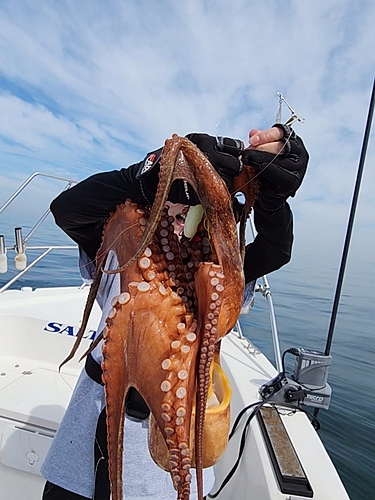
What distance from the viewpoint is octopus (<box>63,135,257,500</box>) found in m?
0.71

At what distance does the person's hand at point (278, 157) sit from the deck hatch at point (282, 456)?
1692mm

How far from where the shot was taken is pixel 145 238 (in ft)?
2.43

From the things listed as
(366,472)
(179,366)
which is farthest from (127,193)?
(366,472)

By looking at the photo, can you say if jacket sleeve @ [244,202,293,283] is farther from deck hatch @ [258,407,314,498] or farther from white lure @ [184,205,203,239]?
deck hatch @ [258,407,314,498]

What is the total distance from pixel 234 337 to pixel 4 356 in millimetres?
2760

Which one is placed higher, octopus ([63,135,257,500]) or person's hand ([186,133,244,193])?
person's hand ([186,133,244,193])

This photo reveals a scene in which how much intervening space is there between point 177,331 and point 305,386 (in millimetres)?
2243

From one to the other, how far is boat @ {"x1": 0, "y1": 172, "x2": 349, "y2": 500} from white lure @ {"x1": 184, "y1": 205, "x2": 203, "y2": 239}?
1714mm

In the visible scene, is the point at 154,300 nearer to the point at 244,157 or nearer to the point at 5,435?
the point at 244,157

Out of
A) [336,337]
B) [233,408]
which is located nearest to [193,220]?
[233,408]

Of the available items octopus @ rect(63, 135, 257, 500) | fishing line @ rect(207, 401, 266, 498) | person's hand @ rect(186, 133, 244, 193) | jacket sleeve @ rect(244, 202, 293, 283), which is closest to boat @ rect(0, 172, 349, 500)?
fishing line @ rect(207, 401, 266, 498)

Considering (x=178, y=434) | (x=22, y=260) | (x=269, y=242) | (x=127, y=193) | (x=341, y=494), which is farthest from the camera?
(x=22, y=260)

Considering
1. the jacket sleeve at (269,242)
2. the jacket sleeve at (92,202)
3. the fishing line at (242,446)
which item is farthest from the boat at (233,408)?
the jacket sleeve at (92,202)

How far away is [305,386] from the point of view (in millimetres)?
2629
